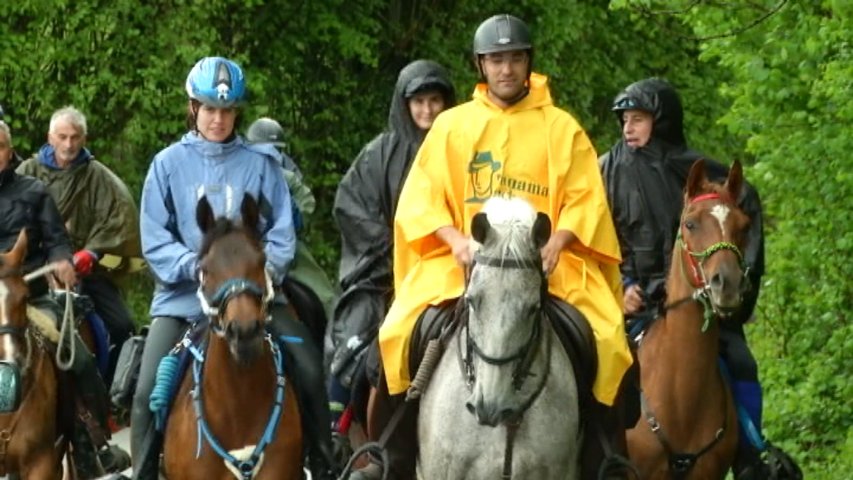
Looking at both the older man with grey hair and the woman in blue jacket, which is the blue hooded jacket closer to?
the woman in blue jacket

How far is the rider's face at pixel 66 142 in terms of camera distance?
1731cm

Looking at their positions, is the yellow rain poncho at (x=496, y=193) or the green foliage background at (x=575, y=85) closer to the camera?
the yellow rain poncho at (x=496, y=193)

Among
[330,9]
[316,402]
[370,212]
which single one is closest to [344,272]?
[370,212]

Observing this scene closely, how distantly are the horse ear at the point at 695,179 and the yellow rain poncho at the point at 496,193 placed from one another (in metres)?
1.89

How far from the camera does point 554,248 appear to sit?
11.5 metres

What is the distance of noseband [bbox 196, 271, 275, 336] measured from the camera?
11.9 metres

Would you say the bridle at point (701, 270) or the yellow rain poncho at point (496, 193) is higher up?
the yellow rain poncho at point (496, 193)

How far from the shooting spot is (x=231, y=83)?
13.0m

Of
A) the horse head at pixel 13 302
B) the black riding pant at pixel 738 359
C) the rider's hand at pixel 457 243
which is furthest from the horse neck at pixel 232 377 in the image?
the black riding pant at pixel 738 359

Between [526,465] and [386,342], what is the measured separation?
108 cm

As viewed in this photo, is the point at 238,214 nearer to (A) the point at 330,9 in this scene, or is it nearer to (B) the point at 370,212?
(B) the point at 370,212

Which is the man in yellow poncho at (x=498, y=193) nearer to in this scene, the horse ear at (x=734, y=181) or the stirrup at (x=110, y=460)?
the horse ear at (x=734, y=181)

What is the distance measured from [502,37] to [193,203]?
197 cm

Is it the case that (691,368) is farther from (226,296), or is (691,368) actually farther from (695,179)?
(226,296)
